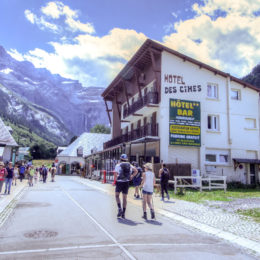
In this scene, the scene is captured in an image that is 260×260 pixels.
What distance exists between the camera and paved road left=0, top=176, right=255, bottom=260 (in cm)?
502

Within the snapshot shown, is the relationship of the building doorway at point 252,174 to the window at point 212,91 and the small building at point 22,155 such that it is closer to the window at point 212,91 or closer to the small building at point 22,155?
the window at point 212,91

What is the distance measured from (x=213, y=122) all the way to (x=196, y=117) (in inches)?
81.4

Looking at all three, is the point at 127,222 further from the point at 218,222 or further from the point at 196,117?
the point at 196,117

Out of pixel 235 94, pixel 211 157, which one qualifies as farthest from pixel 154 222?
pixel 235 94

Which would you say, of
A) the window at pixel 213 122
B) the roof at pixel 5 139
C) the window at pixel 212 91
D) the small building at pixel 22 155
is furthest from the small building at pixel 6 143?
the window at pixel 212 91

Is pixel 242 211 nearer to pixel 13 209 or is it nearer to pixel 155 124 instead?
pixel 13 209

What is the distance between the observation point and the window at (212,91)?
25.8m

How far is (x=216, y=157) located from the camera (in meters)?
24.5

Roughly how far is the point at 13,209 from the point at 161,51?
18.9 meters

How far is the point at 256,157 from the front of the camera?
26.0m

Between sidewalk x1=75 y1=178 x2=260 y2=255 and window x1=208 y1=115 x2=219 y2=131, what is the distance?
48.3ft

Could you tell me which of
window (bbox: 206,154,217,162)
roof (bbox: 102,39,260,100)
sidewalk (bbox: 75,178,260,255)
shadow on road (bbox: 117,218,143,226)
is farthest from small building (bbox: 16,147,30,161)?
shadow on road (bbox: 117,218,143,226)

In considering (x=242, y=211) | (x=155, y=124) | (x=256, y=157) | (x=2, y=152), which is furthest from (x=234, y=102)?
(x=2, y=152)

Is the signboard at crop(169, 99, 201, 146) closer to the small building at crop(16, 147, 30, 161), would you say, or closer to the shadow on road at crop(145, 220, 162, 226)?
the shadow on road at crop(145, 220, 162, 226)
